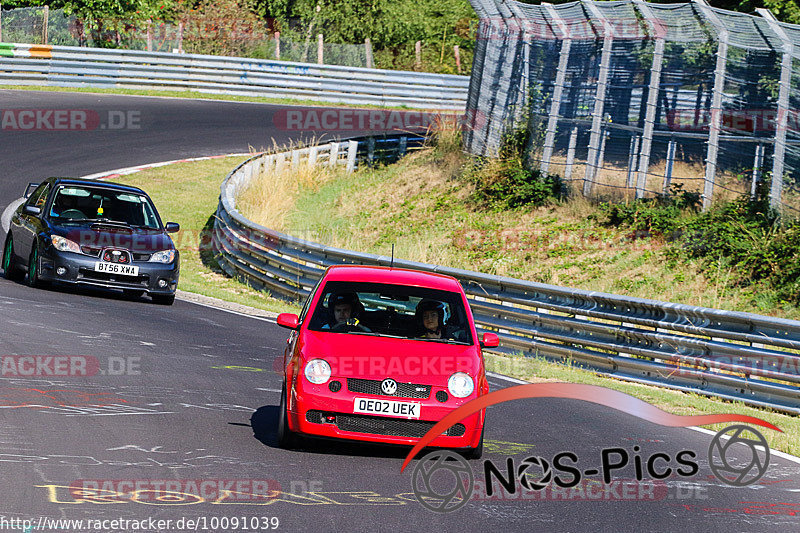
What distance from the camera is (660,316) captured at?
1355 cm

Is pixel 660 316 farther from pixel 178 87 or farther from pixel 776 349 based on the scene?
pixel 178 87

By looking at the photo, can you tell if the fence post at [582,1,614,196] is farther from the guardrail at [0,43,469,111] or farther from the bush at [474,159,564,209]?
the guardrail at [0,43,469,111]

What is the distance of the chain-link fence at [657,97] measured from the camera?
1783 centimetres

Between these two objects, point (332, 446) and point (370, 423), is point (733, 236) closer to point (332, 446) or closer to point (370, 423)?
point (332, 446)

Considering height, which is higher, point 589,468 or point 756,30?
point 756,30

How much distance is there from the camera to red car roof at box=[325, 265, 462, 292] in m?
9.16

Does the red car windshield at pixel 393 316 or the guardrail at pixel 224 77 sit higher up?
the red car windshield at pixel 393 316

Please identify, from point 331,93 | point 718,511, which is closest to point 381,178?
point 331,93

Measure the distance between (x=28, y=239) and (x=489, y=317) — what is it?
21.5ft

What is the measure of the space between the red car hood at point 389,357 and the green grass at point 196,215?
921 centimetres

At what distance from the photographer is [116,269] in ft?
50.4

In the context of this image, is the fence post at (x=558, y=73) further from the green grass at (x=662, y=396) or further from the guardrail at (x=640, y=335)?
the green grass at (x=662, y=396)

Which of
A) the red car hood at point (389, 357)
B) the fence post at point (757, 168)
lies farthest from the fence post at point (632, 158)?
the red car hood at point (389, 357)

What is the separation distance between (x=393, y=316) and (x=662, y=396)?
4.65 meters
